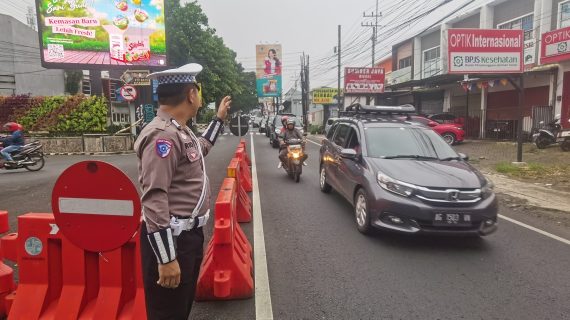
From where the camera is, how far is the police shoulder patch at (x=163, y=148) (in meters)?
2.08

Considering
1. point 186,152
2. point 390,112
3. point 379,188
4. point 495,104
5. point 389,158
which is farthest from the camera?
point 495,104

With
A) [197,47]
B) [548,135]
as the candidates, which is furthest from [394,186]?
[197,47]

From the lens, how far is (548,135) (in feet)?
51.6

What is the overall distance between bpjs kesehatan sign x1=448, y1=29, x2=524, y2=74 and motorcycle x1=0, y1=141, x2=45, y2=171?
15.6m

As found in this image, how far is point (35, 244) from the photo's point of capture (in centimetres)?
301

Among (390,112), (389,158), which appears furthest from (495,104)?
(389,158)

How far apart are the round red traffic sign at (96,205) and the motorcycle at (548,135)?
17363 mm

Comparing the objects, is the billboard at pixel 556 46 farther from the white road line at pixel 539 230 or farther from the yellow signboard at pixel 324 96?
the yellow signboard at pixel 324 96

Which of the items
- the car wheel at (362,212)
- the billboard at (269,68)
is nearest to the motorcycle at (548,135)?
the car wheel at (362,212)

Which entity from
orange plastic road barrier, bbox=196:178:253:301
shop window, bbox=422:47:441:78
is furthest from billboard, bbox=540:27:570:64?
orange plastic road barrier, bbox=196:178:253:301

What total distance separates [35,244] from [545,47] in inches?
803

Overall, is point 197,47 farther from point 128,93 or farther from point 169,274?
point 169,274

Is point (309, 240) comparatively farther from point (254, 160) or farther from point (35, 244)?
point (254, 160)

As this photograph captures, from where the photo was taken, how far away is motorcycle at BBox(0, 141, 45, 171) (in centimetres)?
1229
